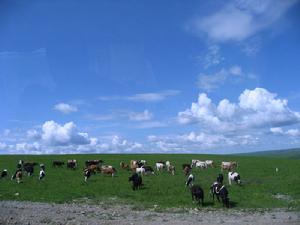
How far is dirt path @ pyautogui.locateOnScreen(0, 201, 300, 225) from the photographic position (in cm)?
2069

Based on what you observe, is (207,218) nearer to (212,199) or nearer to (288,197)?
(212,199)

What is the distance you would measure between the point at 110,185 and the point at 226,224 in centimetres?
1557

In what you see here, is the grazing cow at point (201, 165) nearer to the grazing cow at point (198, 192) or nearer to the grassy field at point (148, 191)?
the grassy field at point (148, 191)

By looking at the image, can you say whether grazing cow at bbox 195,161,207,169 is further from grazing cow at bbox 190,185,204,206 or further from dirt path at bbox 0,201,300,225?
dirt path at bbox 0,201,300,225

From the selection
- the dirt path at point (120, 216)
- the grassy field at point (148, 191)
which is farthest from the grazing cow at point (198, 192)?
the dirt path at point (120, 216)

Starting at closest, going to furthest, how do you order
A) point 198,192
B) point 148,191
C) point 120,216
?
point 120,216 → point 198,192 → point 148,191

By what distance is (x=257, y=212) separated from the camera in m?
24.3

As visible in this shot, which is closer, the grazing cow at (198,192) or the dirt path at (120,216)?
the dirt path at (120,216)

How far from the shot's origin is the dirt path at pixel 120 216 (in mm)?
20688

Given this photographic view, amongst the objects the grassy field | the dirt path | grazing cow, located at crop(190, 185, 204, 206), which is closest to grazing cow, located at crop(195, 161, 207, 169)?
the grassy field

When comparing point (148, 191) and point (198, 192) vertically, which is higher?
point (198, 192)

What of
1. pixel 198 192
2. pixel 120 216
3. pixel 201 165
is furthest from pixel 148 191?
pixel 201 165

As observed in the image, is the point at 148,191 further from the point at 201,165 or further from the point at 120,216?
the point at 201,165

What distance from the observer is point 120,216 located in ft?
73.4
